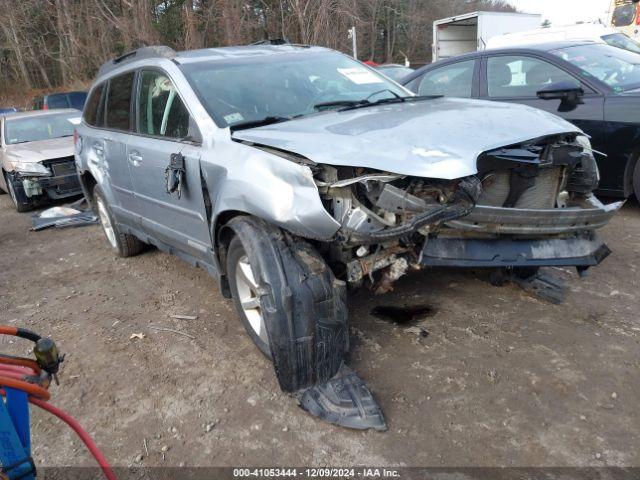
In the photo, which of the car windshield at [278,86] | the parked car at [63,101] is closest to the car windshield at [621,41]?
the car windshield at [278,86]

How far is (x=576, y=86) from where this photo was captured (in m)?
4.61

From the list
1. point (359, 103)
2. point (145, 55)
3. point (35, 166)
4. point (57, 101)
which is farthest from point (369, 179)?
point (57, 101)

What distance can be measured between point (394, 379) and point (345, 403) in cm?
39

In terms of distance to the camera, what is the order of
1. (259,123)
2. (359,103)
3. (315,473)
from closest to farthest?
(315,473) < (259,123) < (359,103)

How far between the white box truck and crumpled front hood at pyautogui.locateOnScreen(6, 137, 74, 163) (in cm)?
1296

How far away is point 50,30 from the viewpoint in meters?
27.0

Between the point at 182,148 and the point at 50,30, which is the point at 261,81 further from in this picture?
the point at 50,30

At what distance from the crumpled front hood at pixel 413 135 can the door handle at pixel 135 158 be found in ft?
4.00

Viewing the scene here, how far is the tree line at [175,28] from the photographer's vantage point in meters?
17.8

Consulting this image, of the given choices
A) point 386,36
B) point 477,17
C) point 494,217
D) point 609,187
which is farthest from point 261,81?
point 386,36

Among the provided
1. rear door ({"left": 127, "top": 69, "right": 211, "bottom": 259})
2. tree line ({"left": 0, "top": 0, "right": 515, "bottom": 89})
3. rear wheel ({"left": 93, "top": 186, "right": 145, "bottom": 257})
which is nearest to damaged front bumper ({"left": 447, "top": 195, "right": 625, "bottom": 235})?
rear door ({"left": 127, "top": 69, "right": 211, "bottom": 259})

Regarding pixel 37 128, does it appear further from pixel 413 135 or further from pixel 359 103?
pixel 413 135

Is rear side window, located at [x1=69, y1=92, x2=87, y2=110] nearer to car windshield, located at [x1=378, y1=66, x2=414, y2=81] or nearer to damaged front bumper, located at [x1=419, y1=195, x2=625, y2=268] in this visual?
car windshield, located at [x1=378, y1=66, x2=414, y2=81]

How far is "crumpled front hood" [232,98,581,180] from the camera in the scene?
8.05 ft
